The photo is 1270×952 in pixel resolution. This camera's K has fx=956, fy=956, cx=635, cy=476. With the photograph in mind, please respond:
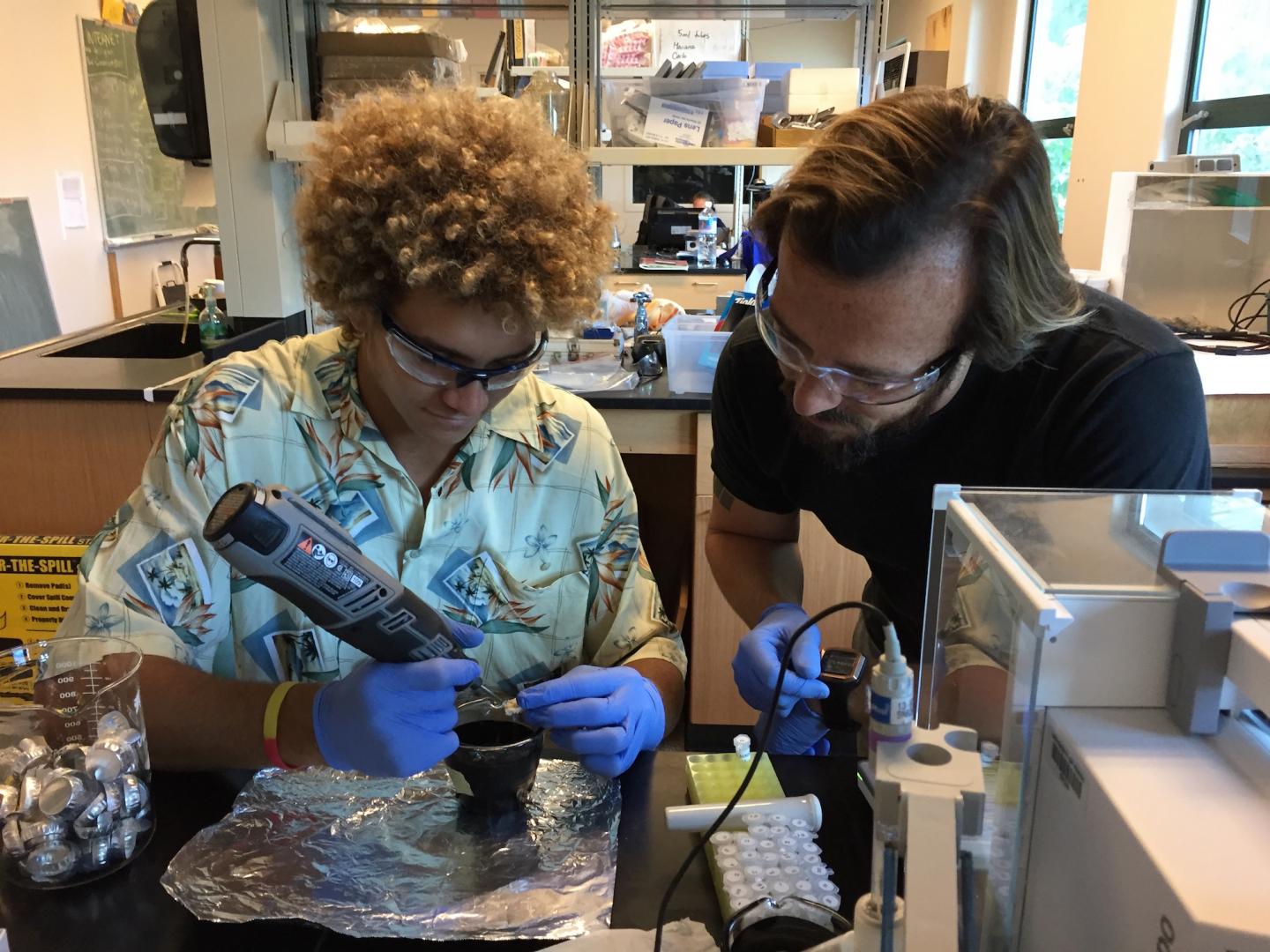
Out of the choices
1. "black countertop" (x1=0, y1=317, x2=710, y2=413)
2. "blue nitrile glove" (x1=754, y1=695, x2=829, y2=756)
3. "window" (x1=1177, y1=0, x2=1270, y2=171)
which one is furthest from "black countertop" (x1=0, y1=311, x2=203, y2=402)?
"window" (x1=1177, y1=0, x2=1270, y2=171)

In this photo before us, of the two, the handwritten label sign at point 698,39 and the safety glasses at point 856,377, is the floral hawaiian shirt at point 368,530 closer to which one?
the safety glasses at point 856,377

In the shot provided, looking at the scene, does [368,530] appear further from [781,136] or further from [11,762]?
[781,136]

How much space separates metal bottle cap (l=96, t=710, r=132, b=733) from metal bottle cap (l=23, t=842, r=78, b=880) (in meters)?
0.10

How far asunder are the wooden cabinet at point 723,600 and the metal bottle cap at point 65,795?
154 centimetres

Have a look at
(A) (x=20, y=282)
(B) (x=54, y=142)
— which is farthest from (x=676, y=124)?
(B) (x=54, y=142)

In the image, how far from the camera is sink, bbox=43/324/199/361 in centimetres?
264

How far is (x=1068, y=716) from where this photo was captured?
514mm

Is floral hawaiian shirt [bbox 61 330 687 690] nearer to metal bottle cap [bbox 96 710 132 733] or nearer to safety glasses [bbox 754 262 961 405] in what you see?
metal bottle cap [bbox 96 710 132 733]

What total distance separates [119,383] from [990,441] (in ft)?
6.21

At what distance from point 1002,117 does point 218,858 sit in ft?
3.29

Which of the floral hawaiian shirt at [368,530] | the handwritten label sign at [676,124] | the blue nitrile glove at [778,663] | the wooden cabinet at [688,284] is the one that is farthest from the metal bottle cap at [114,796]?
the wooden cabinet at [688,284]

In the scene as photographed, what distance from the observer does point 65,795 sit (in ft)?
2.59

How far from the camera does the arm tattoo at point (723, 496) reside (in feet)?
4.85

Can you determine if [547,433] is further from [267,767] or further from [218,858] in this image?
[218,858]
